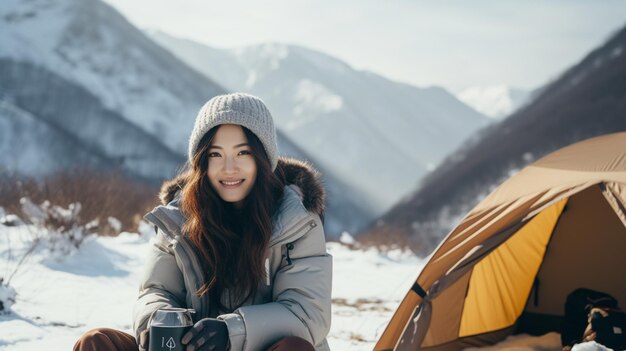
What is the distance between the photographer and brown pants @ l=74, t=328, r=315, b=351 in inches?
78.5

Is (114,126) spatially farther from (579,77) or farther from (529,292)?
(529,292)

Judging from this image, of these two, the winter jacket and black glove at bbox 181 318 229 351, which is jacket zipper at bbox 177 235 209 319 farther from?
black glove at bbox 181 318 229 351

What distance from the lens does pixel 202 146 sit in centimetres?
237

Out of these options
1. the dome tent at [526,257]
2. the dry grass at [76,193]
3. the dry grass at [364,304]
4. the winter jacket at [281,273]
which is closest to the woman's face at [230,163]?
the winter jacket at [281,273]

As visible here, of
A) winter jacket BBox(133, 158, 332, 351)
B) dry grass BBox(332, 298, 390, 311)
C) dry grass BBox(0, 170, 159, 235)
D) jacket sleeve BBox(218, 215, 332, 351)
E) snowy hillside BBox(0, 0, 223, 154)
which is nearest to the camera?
jacket sleeve BBox(218, 215, 332, 351)

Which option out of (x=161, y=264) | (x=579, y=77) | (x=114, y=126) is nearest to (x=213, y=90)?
(x=114, y=126)

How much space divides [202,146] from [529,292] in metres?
3.04

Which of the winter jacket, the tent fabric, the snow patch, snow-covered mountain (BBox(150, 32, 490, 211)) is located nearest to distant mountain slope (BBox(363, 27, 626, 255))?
the tent fabric

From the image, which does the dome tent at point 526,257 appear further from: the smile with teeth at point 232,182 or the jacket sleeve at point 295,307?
the smile with teeth at point 232,182

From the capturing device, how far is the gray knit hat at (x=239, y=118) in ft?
7.48

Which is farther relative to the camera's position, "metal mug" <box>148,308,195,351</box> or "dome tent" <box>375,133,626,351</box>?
"dome tent" <box>375,133,626,351</box>

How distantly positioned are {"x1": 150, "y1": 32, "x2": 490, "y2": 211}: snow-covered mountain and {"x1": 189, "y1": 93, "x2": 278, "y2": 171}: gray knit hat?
4094 inches

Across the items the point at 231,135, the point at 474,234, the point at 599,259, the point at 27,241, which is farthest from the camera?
the point at 27,241

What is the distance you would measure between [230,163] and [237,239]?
11.8 inches
